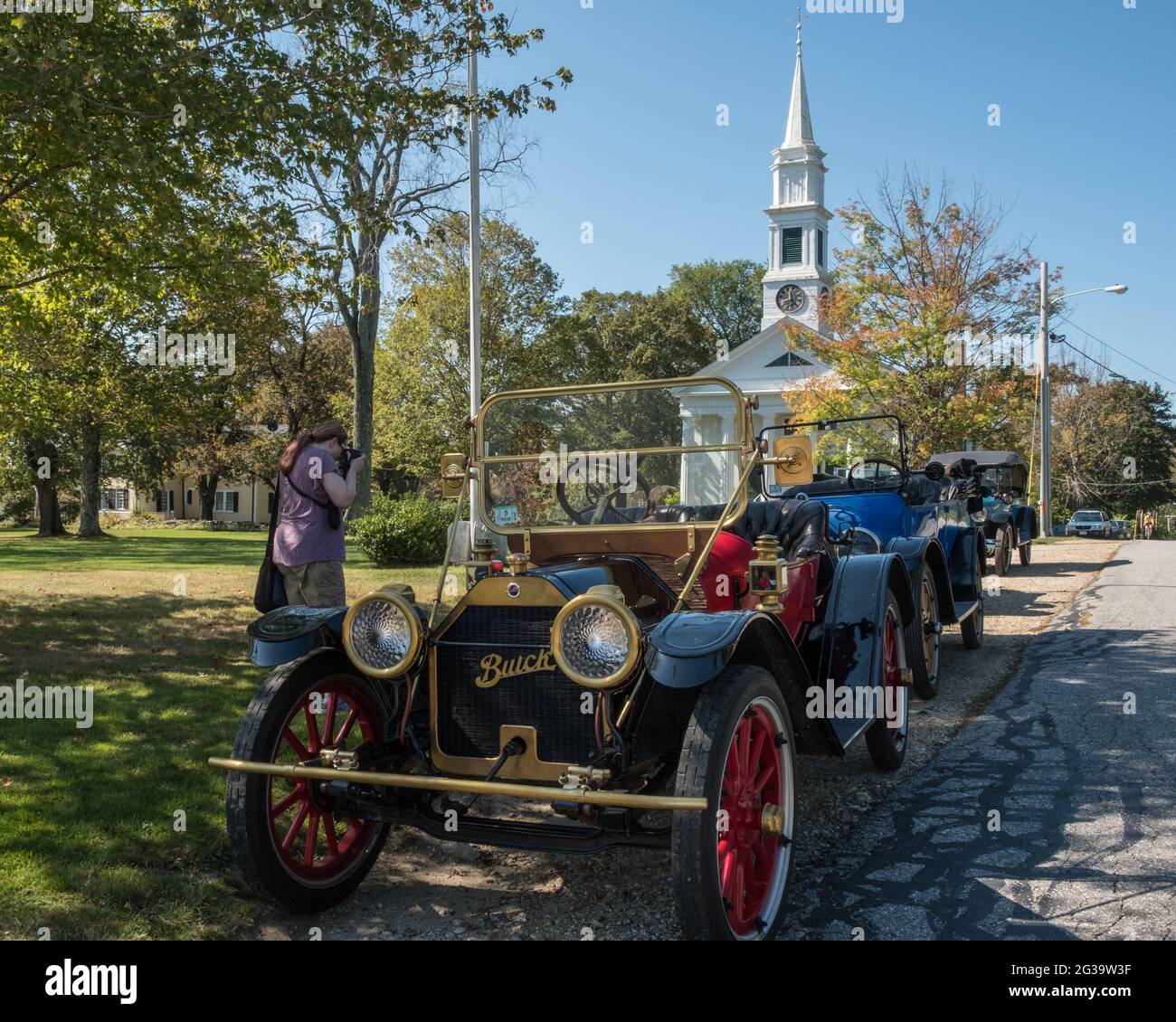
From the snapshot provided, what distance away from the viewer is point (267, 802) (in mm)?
3271

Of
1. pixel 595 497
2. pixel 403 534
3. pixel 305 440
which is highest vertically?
pixel 305 440

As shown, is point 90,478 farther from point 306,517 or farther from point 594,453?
point 594,453

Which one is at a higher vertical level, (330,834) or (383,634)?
(383,634)

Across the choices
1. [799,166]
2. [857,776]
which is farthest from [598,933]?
[799,166]

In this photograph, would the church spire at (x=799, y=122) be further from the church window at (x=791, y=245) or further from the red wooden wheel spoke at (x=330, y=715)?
the red wooden wheel spoke at (x=330, y=715)

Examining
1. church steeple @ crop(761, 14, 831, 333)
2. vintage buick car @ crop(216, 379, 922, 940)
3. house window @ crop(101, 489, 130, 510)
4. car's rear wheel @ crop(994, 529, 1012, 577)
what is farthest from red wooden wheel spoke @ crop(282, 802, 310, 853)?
house window @ crop(101, 489, 130, 510)

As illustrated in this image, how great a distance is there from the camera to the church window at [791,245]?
4350 centimetres

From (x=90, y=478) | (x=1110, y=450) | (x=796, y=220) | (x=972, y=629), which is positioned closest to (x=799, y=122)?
(x=796, y=220)

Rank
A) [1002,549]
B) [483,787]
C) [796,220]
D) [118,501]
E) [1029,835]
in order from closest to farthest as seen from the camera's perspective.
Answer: [483,787]
[1029,835]
[1002,549]
[796,220]
[118,501]

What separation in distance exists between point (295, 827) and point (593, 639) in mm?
1355

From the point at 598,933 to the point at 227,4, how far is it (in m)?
7.48

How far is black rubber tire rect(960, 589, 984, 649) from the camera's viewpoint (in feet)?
27.3

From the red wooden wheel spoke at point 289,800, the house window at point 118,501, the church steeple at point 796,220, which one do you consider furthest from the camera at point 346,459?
the house window at point 118,501
